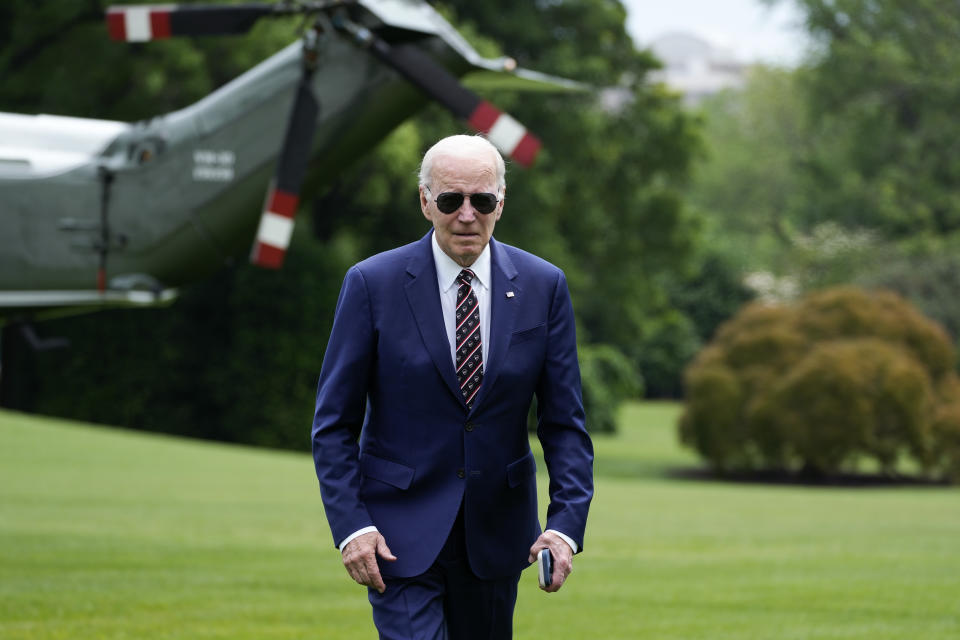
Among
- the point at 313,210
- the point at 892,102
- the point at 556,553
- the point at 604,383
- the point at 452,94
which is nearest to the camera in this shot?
the point at 556,553

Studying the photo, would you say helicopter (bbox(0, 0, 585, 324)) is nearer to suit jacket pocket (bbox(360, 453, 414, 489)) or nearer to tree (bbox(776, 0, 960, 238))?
suit jacket pocket (bbox(360, 453, 414, 489))

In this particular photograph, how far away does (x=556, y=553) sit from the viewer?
3875mm

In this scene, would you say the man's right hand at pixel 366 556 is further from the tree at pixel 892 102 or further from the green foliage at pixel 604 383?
the tree at pixel 892 102

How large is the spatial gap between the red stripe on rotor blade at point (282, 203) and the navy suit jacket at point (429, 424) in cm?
966

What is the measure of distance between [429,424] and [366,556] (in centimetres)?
40

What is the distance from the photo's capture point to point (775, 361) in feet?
91.6

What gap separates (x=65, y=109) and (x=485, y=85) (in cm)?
1297

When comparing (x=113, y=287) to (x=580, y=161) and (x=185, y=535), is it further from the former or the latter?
(x=580, y=161)

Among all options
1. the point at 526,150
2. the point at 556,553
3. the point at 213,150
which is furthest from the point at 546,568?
the point at 213,150

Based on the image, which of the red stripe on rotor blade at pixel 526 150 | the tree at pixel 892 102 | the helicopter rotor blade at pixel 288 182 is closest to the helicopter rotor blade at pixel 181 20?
the helicopter rotor blade at pixel 288 182

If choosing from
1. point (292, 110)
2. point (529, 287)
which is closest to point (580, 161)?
point (292, 110)

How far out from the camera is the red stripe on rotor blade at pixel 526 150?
13.1 metres

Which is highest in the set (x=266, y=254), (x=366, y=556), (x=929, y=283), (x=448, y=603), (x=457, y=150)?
(x=457, y=150)

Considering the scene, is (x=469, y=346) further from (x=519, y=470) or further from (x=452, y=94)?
(x=452, y=94)
